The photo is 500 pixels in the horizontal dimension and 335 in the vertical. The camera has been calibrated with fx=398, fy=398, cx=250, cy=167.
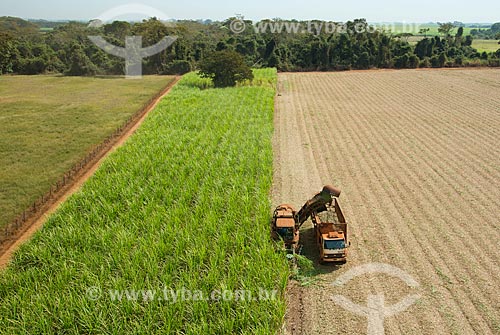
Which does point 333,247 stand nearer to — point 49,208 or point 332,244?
point 332,244

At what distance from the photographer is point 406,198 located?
1147cm

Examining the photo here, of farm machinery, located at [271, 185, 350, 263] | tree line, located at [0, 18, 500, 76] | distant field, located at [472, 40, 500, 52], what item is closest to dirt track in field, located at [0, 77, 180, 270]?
farm machinery, located at [271, 185, 350, 263]

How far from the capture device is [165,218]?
9883mm

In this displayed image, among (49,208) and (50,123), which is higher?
(50,123)

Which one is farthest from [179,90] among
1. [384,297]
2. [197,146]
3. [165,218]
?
[384,297]

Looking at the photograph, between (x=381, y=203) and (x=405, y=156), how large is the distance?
4.71 meters

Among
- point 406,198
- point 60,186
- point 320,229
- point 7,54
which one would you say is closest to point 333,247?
point 320,229

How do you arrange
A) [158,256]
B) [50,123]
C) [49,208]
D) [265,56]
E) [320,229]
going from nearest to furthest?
1. [158,256]
2. [320,229]
3. [49,208]
4. [50,123]
5. [265,56]

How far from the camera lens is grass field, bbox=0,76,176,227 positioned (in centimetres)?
1386

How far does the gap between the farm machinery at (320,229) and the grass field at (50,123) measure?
25.8 ft

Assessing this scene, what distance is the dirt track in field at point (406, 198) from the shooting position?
7141 mm

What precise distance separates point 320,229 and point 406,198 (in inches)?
164

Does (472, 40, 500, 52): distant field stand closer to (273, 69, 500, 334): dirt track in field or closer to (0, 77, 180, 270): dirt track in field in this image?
(273, 69, 500, 334): dirt track in field

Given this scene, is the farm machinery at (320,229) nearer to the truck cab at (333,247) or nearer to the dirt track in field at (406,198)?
the truck cab at (333,247)
